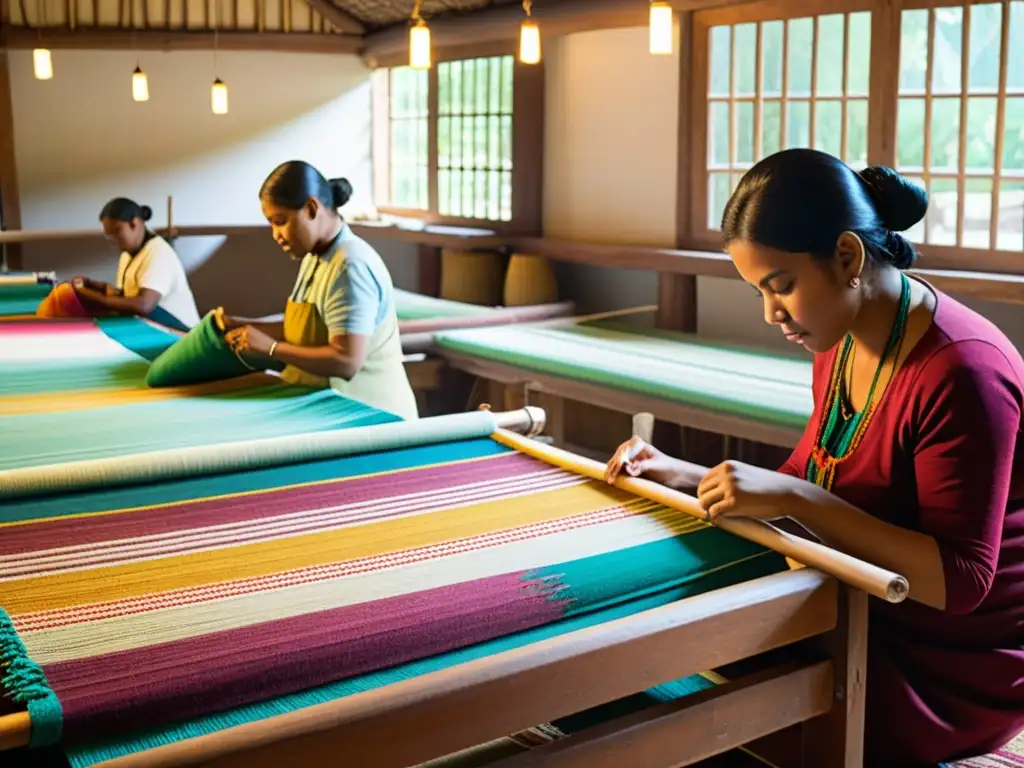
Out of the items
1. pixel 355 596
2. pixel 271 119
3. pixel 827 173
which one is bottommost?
pixel 355 596

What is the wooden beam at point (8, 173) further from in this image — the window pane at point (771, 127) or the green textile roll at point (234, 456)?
the green textile roll at point (234, 456)

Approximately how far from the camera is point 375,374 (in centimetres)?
352

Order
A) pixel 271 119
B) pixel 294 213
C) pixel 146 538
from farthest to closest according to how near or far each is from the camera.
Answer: pixel 271 119 → pixel 294 213 → pixel 146 538

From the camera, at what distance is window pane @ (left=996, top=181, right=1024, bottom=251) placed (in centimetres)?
427

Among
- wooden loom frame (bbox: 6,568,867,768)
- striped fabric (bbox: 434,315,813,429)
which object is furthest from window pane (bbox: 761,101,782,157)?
wooden loom frame (bbox: 6,568,867,768)

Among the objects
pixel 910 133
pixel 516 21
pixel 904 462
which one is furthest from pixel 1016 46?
pixel 904 462

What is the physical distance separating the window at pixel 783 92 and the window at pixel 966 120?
0.24m

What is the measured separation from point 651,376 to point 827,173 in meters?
2.85

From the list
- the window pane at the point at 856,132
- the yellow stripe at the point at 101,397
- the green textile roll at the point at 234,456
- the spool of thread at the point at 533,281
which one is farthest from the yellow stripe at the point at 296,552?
the spool of thread at the point at 533,281

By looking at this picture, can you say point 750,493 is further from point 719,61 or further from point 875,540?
point 719,61

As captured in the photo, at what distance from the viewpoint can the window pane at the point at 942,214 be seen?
14.8 ft

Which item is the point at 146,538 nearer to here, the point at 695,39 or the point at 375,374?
the point at 375,374

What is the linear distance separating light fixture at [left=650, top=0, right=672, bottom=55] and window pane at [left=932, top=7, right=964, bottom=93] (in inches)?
42.7

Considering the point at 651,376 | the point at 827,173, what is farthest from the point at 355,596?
the point at 651,376
